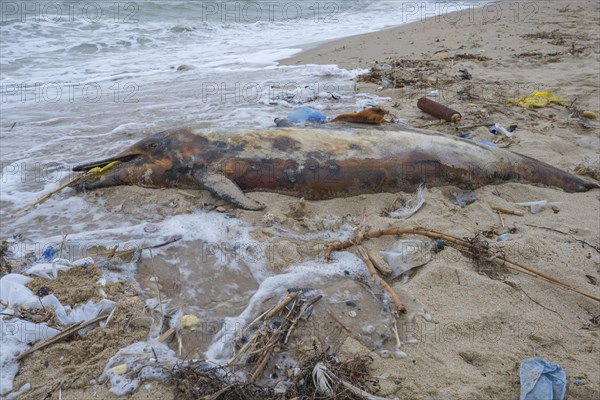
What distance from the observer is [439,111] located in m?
5.81

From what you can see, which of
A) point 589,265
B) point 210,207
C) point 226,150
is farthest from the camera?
point 226,150

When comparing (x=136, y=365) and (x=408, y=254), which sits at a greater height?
(x=408, y=254)

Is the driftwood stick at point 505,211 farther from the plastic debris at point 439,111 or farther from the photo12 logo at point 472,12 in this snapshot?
the photo12 logo at point 472,12

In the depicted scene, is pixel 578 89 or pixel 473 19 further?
pixel 473 19

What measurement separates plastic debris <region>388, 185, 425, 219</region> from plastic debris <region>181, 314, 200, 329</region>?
193cm

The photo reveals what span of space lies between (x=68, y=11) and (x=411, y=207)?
1566cm

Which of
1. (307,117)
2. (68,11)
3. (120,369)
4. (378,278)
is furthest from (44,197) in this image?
(68,11)

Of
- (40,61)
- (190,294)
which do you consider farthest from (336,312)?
(40,61)

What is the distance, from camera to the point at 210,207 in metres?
3.95

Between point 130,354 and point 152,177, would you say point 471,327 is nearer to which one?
point 130,354

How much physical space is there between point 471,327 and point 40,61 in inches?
439

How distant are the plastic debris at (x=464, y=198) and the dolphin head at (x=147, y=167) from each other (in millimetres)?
2517

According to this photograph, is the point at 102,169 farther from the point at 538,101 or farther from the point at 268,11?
the point at 268,11

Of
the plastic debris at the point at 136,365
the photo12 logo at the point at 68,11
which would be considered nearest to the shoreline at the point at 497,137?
the plastic debris at the point at 136,365
